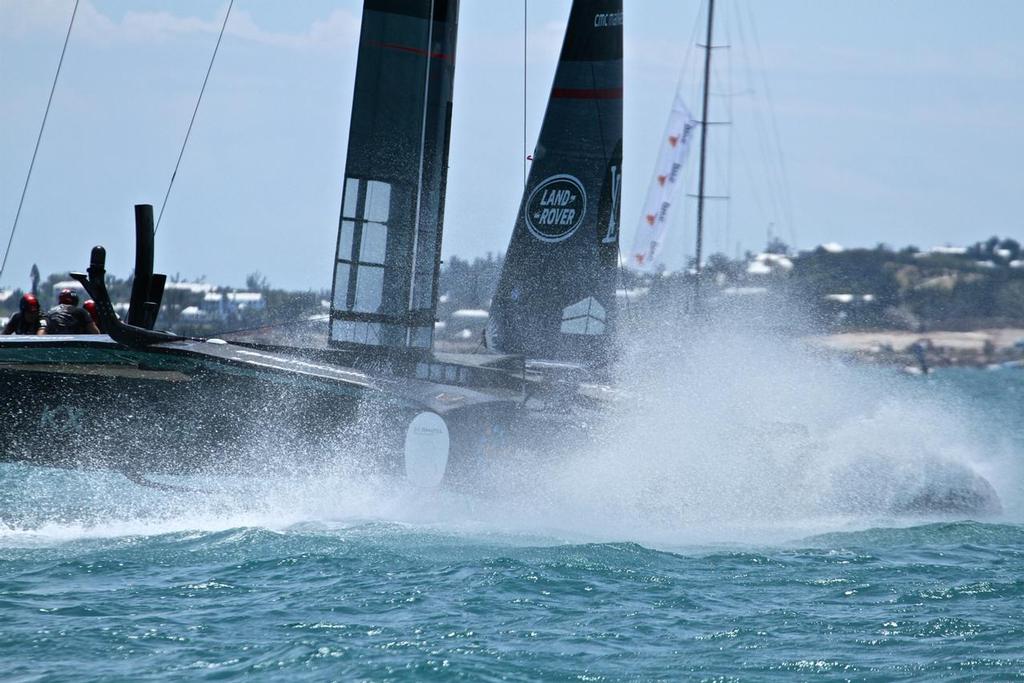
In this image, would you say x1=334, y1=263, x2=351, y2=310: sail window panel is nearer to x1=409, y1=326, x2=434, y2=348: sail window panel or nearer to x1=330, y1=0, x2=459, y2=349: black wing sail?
x1=330, y1=0, x2=459, y2=349: black wing sail

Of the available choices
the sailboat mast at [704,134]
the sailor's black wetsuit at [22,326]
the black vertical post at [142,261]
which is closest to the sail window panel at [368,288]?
the black vertical post at [142,261]

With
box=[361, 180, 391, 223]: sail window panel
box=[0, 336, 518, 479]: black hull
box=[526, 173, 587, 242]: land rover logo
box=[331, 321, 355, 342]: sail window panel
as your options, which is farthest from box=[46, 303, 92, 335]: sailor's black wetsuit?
box=[526, 173, 587, 242]: land rover logo

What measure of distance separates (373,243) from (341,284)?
371mm

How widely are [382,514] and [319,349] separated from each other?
1.95 metres

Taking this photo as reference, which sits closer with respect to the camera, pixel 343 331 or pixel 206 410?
pixel 206 410

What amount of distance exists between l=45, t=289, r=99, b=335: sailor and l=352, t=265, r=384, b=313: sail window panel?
1.83 meters

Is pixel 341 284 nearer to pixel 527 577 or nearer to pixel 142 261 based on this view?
pixel 142 261

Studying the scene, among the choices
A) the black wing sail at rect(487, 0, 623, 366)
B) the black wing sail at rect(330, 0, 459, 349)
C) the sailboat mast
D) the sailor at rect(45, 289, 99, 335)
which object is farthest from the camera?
the sailboat mast

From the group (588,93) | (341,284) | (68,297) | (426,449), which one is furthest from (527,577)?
(588,93)

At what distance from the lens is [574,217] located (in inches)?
455

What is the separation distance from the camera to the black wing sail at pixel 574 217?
11.5 metres

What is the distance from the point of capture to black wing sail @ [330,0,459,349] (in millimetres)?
9930

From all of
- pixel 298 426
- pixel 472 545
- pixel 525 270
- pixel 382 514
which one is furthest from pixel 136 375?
pixel 525 270

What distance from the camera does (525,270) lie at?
37.9 feet
